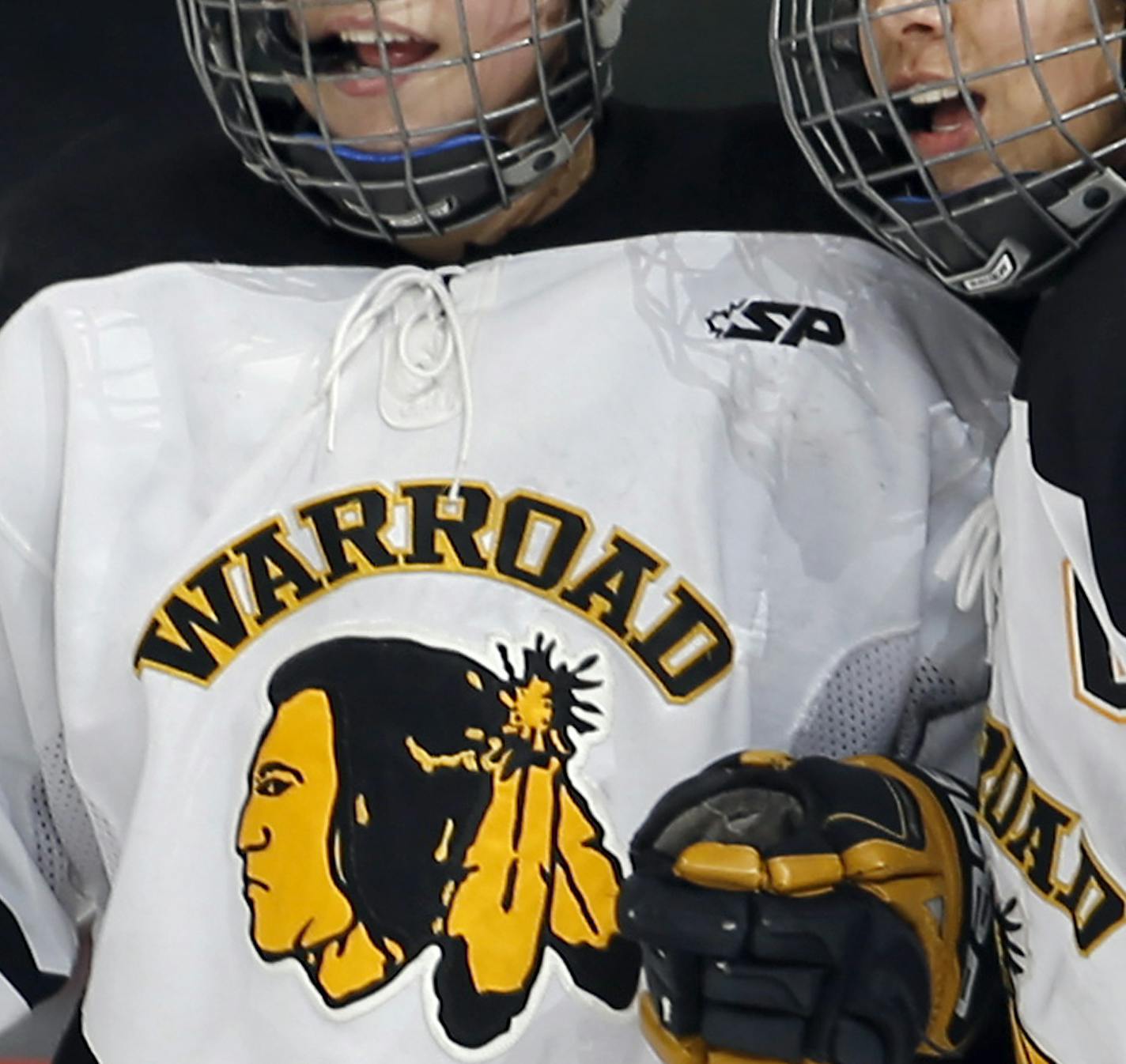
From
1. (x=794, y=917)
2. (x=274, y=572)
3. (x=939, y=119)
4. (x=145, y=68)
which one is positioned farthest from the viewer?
(x=145, y=68)

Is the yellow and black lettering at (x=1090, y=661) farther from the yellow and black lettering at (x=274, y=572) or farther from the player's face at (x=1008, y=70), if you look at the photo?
the yellow and black lettering at (x=274, y=572)

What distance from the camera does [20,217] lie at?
3.40 ft

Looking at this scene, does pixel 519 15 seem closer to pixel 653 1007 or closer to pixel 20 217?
pixel 20 217

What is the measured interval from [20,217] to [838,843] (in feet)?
2.08

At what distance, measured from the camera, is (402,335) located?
94 centimetres

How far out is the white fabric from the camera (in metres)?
0.71

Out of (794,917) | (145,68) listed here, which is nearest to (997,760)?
(794,917)

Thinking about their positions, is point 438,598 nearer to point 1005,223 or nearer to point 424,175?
point 424,175

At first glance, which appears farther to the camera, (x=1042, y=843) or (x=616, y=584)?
(x=616, y=584)

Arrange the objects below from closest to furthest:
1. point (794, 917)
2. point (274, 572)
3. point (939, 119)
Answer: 1. point (794, 917)
2. point (939, 119)
3. point (274, 572)

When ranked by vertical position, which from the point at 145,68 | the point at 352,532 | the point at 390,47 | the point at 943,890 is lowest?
the point at 943,890

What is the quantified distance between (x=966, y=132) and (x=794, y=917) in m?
0.37

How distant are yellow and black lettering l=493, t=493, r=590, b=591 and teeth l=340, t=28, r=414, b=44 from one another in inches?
10.1

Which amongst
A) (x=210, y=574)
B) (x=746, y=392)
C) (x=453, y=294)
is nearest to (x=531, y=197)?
(x=453, y=294)
